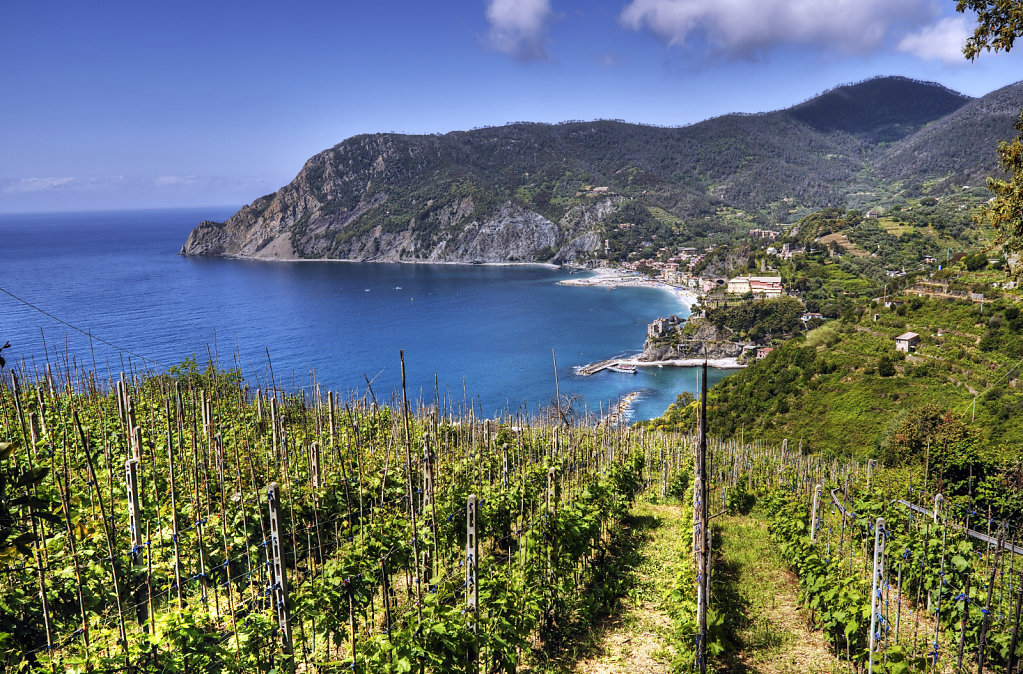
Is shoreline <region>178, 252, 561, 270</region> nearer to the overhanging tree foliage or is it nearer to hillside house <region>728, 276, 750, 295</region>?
hillside house <region>728, 276, 750, 295</region>

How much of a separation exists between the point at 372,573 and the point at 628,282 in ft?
373

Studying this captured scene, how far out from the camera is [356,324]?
82.1 metres

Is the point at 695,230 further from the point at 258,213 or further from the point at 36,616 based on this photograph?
the point at 36,616

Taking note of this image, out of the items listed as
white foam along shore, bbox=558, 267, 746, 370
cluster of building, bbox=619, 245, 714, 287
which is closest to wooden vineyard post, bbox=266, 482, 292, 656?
white foam along shore, bbox=558, 267, 746, 370

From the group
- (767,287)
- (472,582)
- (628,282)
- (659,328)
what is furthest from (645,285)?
(472,582)

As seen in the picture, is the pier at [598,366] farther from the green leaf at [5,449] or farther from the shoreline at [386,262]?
the shoreline at [386,262]

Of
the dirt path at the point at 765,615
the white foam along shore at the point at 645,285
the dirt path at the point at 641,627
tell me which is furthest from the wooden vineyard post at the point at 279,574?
the white foam along shore at the point at 645,285

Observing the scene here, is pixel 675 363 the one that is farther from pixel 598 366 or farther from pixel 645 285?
pixel 645 285

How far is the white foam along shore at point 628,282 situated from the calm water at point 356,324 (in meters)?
3.76

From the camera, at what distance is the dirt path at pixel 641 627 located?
7.39 m

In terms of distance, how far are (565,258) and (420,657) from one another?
143393 millimetres

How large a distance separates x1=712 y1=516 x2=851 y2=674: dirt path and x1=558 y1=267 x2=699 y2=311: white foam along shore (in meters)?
87.1

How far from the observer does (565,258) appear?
145750 millimetres

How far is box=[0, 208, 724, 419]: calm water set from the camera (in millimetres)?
55594
